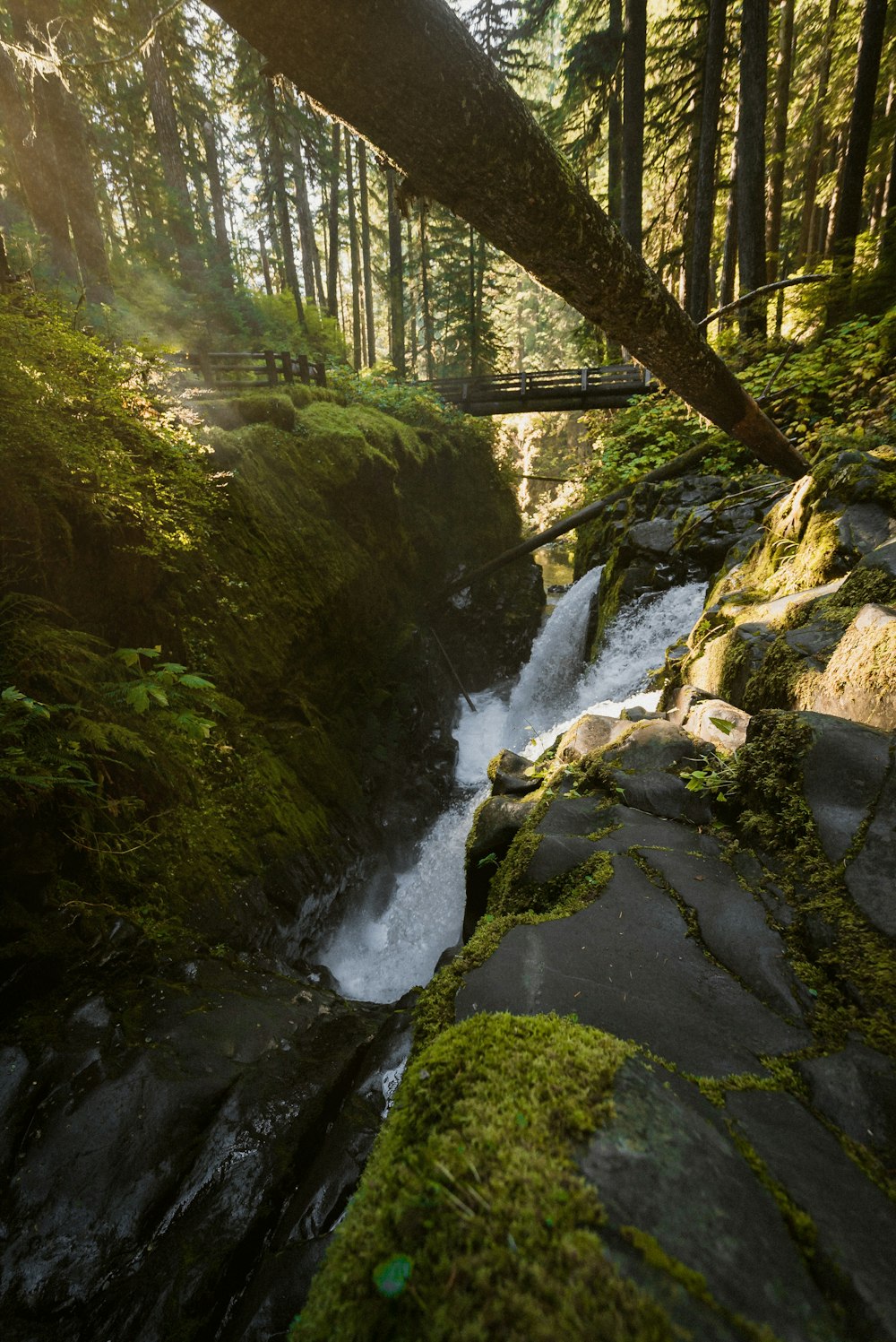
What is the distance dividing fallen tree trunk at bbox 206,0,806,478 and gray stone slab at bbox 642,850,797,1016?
3239 millimetres

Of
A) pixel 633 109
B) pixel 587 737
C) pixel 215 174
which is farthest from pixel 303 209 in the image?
pixel 587 737

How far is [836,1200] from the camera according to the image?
1.26m

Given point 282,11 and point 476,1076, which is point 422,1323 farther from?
point 282,11

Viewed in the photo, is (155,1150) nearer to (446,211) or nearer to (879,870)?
(879,870)

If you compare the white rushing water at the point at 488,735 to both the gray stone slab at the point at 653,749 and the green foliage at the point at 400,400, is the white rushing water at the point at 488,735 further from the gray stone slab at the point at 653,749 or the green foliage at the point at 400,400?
the green foliage at the point at 400,400

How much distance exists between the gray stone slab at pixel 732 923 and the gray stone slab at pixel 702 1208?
0.87 metres

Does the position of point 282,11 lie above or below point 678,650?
above

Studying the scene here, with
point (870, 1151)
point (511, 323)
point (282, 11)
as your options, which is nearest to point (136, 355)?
point (282, 11)

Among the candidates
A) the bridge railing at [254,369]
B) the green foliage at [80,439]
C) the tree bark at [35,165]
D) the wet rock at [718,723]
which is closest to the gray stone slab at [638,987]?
the wet rock at [718,723]

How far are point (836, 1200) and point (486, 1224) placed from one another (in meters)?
0.97

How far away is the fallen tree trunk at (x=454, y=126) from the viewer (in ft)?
6.36

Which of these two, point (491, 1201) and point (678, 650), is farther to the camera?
point (678, 650)

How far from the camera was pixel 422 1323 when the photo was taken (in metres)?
0.85

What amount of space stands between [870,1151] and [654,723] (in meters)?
2.59
